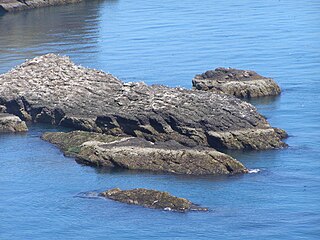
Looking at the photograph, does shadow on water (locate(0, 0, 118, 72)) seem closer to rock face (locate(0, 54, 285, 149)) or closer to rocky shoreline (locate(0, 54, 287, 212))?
rock face (locate(0, 54, 285, 149))

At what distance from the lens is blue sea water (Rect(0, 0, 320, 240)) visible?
45.3 m

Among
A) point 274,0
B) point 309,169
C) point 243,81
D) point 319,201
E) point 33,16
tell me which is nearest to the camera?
point 319,201

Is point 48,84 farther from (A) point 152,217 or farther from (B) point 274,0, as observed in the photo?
(B) point 274,0

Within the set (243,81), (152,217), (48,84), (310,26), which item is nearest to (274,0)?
(310,26)

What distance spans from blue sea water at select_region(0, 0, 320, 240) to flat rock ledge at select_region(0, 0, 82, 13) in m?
13.8

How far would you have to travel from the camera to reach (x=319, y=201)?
4766cm

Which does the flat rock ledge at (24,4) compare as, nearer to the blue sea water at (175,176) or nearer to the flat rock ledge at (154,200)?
the blue sea water at (175,176)

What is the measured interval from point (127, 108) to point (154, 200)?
1383 cm

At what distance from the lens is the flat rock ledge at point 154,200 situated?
1837 inches

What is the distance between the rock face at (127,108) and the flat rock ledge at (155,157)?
8.45 ft

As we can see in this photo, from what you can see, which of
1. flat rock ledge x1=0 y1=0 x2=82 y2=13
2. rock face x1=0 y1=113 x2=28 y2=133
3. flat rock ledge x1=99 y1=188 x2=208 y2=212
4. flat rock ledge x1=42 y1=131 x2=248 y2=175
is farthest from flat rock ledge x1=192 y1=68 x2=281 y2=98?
flat rock ledge x1=0 y1=0 x2=82 y2=13

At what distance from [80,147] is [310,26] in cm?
5187

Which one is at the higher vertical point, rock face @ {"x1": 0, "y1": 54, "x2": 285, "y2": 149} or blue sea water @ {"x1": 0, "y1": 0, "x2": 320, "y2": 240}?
rock face @ {"x1": 0, "y1": 54, "x2": 285, "y2": 149}

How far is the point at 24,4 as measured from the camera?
131m
